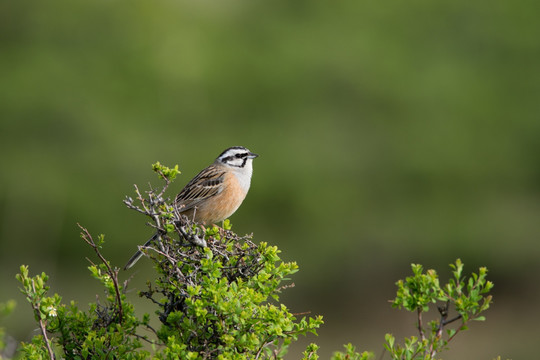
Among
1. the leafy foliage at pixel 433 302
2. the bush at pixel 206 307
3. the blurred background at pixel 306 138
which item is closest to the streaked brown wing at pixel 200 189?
the bush at pixel 206 307

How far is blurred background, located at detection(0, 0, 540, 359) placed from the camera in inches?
704

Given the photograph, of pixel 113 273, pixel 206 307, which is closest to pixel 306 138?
pixel 113 273

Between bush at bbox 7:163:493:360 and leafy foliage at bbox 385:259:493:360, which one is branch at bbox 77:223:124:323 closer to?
bush at bbox 7:163:493:360

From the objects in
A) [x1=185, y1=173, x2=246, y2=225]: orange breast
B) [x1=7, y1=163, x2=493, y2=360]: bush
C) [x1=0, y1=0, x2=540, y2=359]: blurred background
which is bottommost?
[x1=7, y1=163, x2=493, y2=360]: bush

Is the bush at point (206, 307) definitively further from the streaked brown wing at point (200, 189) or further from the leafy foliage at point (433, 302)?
the streaked brown wing at point (200, 189)

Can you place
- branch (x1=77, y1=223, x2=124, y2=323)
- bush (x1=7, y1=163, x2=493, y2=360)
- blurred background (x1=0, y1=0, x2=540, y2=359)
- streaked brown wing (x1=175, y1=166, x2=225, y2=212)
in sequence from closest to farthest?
bush (x1=7, y1=163, x2=493, y2=360) < branch (x1=77, y1=223, x2=124, y2=323) < streaked brown wing (x1=175, y1=166, x2=225, y2=212) < blurred background (x1=0, y1=0, x2=540, y2=359)

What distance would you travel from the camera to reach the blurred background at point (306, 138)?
17875 mm

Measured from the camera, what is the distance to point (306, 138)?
19.9 meters

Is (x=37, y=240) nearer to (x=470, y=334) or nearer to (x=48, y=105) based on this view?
(x=48, y=105)

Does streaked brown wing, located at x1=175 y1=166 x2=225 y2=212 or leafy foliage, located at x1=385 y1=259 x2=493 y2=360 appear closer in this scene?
leafy foliage, located at x1=385 y1=259 x2=493 y2=360

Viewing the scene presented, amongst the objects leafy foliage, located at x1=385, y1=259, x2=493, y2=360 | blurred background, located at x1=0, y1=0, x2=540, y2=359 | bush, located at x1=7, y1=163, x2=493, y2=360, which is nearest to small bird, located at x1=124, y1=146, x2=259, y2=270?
bush, located at x1=7, y1=163, x2=493, y2=360

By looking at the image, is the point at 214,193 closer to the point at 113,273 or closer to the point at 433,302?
the point at 113,273

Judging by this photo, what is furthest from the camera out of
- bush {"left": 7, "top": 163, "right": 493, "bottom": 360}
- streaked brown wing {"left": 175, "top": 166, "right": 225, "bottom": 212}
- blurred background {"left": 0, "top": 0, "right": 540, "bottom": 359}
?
blurred background {"left": 0, "top": 0, "right": 540, "bottom": 359}

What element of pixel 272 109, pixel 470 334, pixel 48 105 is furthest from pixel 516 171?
pixel 48 105
